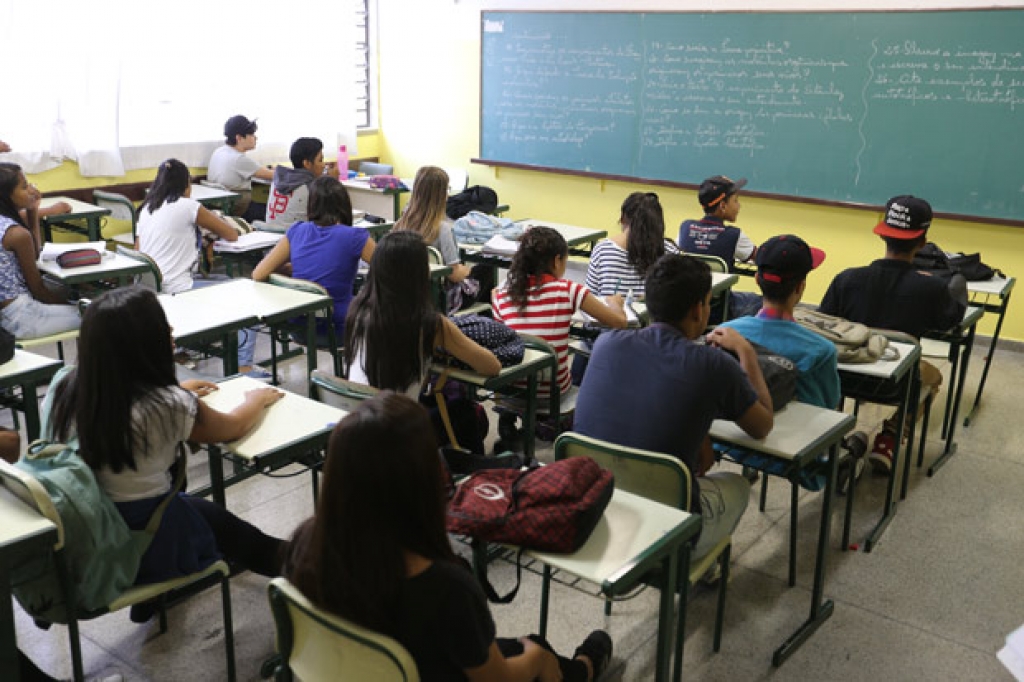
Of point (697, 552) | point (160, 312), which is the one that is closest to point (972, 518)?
point (697, 552)

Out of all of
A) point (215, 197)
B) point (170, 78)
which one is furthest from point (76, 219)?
point (170, 78)

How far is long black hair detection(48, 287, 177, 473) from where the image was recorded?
7.00 feet

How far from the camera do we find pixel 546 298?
11.7 feet

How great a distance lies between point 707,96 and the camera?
6.53m

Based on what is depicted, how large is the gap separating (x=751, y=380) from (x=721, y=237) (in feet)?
7.50

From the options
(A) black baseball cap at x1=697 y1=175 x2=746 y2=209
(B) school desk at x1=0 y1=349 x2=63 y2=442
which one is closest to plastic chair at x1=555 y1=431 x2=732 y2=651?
(B) school desk at x1=0 y1=349 x2=63 y2=442

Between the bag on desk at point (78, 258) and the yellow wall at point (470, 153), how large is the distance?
153 inches

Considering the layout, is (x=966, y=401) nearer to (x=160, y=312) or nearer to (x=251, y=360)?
(x=251, y=360)

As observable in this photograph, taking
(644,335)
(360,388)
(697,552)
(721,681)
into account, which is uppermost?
(644,335)

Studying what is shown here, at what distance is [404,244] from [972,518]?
8.07 ft

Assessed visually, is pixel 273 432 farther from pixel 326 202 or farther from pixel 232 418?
pixel 326 202

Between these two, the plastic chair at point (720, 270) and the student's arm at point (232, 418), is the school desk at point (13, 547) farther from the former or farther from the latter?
the plastic chair at point (720, 270)

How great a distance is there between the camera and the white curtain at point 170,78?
604 centimetres

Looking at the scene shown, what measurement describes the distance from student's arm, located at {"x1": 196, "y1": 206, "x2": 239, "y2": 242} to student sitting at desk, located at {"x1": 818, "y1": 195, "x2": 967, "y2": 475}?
3.07 metres
